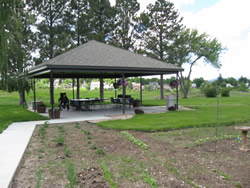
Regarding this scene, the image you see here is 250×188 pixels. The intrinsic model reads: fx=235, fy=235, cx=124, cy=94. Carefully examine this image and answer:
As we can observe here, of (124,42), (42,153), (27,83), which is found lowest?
(42,153)

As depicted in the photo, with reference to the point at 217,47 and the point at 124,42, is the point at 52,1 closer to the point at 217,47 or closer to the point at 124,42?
the point at 124,42

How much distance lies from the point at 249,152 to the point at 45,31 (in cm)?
2170

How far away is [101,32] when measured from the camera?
2447cm

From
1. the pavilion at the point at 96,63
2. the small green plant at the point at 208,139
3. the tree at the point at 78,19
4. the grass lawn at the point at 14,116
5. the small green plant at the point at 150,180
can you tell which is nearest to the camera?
the small green plant at the point at 150,180

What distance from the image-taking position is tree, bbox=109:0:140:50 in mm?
25172

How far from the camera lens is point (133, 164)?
4543mm

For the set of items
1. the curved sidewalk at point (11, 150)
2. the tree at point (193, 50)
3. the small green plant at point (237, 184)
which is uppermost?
the tree at point (193, 50)

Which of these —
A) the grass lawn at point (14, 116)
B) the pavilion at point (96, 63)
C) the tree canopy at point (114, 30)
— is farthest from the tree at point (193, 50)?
the grass lawn at point (14, 116)

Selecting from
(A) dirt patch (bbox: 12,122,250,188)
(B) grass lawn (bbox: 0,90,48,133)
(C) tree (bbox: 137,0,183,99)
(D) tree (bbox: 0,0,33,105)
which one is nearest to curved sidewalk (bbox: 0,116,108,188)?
(A) dirt patch (bbox: 12,122,250,188)

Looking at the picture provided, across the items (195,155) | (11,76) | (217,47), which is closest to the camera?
(195,155)

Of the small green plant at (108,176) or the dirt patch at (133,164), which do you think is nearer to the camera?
the small green plant at (108,176)

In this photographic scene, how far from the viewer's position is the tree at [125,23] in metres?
25.2

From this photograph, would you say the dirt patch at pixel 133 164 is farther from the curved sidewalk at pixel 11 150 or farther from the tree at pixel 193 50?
the tree at pixel 193 50

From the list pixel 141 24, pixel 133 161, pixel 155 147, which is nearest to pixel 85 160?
pixel 133 161
